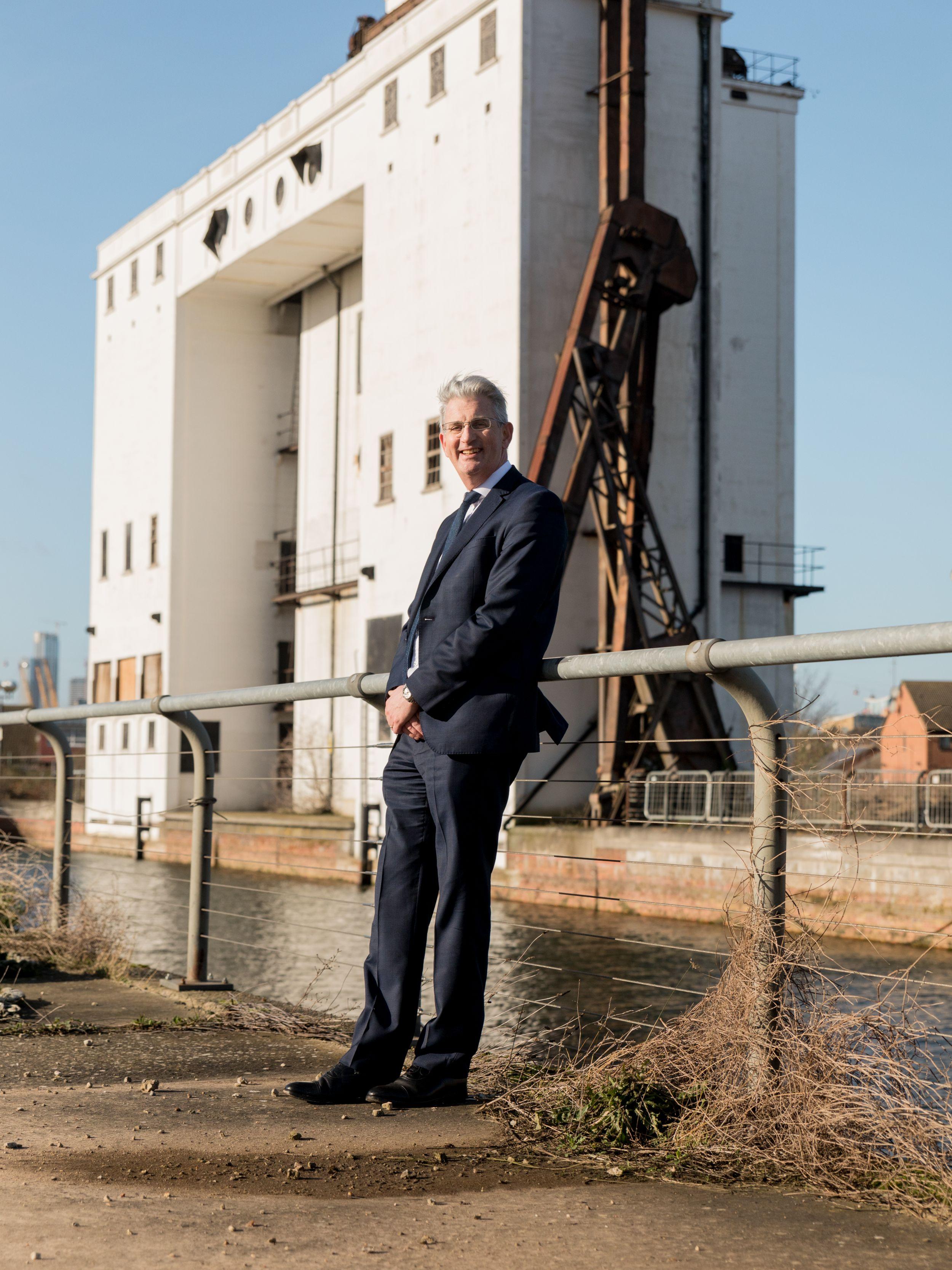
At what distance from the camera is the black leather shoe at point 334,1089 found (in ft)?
13.1

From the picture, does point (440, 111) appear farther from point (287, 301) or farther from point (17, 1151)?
point (17, 1151)

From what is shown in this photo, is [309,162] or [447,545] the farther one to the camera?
[309,162]

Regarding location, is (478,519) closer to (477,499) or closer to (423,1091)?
(477,499)

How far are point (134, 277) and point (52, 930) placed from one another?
1517 inches

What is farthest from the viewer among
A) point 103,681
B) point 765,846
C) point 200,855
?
point 103,681

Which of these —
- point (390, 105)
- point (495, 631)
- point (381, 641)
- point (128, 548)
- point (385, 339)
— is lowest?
point (495, 631)

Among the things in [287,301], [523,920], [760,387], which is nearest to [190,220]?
[287,301]

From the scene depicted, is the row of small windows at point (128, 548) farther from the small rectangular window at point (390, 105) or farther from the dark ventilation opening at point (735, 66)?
the dark ventilation opening at point (735, 66)

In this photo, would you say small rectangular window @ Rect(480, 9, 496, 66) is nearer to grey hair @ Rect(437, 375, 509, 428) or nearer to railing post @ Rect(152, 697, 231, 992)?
railing post @ Rect(152, 697, 231, 992)

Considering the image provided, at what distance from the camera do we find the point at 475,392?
4.21 meters

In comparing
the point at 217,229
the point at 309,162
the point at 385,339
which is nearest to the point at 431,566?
the point at 385,339

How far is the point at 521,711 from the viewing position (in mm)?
3975

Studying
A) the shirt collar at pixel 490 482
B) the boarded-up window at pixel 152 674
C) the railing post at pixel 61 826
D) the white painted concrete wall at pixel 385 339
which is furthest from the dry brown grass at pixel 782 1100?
the boarded-up window at pixel 152 674

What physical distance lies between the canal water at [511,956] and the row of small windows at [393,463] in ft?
29.0
